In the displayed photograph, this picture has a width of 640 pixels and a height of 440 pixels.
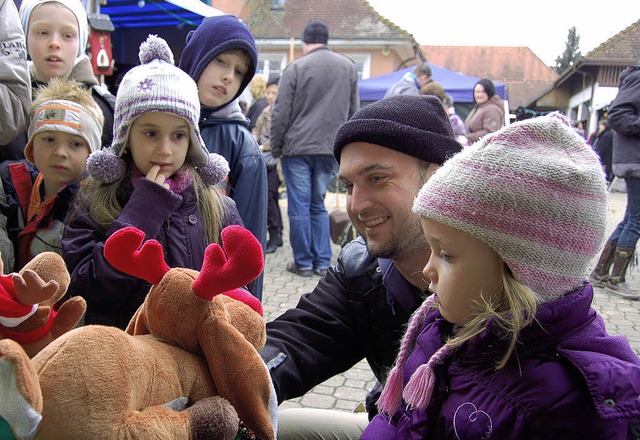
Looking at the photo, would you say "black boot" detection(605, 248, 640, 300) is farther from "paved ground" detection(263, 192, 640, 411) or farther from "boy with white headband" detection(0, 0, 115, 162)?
"boy with white headband" detection(0, 0, 115, 162)

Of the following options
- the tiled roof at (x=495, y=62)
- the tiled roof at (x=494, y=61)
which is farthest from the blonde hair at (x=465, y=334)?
the tiled roof at (x=494, y=61)

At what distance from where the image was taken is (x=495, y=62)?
5053 centimetres

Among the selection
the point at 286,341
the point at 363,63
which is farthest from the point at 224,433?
the point at 363,63

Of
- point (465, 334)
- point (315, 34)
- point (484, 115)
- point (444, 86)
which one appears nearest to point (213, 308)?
point (465, 334)

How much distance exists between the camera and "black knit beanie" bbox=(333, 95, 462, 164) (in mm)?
1869

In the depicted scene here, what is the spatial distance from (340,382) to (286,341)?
7.13 ft

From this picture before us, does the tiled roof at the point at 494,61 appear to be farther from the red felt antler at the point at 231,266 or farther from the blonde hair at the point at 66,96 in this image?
the red felt antler at the point at 231,266

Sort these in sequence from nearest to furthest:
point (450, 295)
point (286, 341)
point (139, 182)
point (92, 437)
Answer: point (92, 437) < point (450, 295) < point (286, 341) < point (139, 182)

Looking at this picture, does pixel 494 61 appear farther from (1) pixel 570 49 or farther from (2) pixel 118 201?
(2) pixel 118 201

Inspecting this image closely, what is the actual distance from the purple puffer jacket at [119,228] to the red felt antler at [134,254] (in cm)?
79

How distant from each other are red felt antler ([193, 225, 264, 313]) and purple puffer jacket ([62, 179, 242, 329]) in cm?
89

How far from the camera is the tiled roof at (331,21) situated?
2556cm

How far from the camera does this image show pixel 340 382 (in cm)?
388

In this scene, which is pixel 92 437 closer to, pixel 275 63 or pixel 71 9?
pixel 71 9
